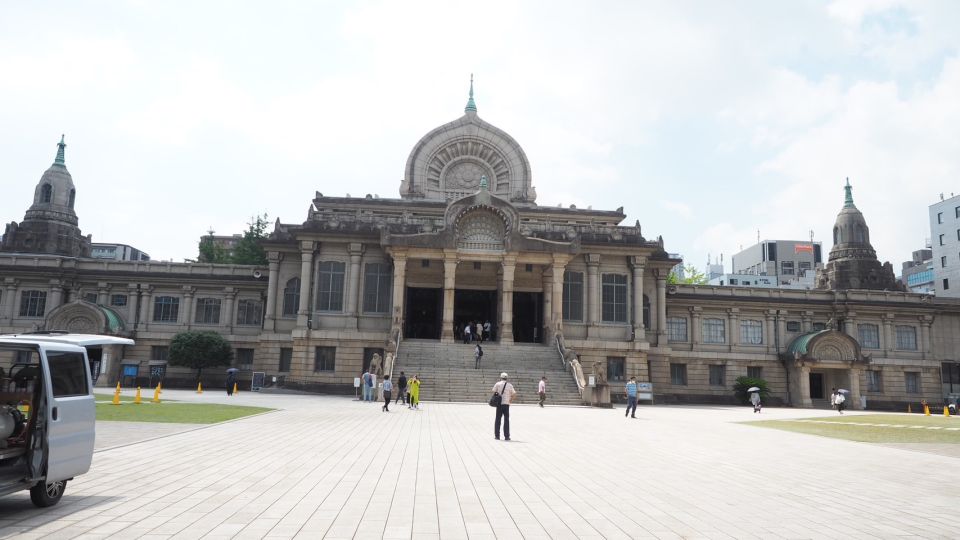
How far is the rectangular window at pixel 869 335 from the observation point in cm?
5494

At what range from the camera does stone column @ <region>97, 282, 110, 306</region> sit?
5247cm

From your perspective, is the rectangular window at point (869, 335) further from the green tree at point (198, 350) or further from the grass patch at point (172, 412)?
the green tree at point (198, 350)

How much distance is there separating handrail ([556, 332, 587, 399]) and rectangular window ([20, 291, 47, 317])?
39506mm

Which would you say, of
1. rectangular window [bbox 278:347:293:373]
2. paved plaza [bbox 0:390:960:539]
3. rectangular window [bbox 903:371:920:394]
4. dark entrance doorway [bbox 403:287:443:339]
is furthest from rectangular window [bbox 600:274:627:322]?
paved plaza [bbox 0:390:960:539]

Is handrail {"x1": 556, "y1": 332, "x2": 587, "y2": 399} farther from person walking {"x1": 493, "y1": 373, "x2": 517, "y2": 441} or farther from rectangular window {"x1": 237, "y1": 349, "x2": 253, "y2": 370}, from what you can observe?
rectangular window {"x1": 237, "y1": 349, "x2": 253, "y2": 370}

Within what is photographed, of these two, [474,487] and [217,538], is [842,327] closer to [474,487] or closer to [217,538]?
[474,487]

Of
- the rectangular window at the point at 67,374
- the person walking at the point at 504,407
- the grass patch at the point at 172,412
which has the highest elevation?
the rectangular window at the point at 67,374

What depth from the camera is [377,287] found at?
47.0 m

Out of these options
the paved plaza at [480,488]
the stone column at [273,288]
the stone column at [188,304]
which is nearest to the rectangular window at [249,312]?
the stone column at [188,304]

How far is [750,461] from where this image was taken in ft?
50.5

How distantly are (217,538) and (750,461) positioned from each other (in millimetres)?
12084

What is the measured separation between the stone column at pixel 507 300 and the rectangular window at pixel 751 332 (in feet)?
72.0

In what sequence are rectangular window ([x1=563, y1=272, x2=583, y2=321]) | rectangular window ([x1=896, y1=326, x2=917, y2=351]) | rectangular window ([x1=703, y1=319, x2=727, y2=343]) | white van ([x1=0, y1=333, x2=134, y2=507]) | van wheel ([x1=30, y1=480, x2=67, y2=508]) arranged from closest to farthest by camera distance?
white van ([x1=0, y1=333, x2=134, y2=507]) → van wheel ([x1=30, y1=480, x2=67, y2=508]) → rectangular window ([x1=563, y1=272, x2=583, y2=321]) → rectangular window ([x1=703, y1=319, x2=727, y2=343]) → rectangular window ([x1=896, y1=326, x2=917, y2=351])

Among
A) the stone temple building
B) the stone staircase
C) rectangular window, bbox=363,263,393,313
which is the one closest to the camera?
the stone staircase
